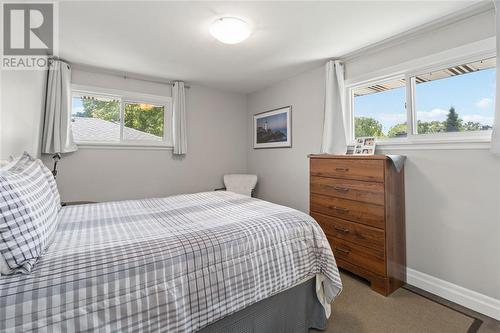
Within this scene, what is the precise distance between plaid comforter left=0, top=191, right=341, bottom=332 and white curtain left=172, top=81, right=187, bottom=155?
76.6 inches

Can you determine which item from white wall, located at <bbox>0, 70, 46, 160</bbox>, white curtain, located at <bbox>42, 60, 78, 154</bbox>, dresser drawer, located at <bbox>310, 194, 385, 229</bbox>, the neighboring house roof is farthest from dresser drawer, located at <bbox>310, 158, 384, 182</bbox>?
white curtain, located at <bbox>42, 60, 78, 154</bbox>

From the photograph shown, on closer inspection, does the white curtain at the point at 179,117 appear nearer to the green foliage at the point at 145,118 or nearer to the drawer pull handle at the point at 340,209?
the green foliage at the point at 145,118

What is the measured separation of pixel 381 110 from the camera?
2.65m

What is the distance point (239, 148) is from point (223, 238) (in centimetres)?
326

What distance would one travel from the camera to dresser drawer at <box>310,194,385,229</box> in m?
2.06

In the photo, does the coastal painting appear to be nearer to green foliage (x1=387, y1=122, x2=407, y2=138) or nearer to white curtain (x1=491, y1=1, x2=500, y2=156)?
green foliage (x1=387, y1=122, x2=407, y2=138)

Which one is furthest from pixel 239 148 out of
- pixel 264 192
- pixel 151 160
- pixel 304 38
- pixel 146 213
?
pixel 146 213

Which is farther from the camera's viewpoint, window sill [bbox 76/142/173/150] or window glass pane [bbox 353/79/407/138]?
window sill [bbox 76/142/173/150]

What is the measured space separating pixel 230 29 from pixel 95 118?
95.1 inches

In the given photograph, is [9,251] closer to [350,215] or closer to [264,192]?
[350,215]

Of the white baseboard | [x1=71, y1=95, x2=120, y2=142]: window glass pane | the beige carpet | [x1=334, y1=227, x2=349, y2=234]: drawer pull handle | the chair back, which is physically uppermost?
[x1=71, y1=95, x2=120, y2=142]: window glass pane

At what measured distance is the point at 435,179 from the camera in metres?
2.07

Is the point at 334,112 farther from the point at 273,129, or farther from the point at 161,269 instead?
the point at 161,269

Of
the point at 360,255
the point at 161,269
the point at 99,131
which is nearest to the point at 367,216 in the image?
the point at 360,255
